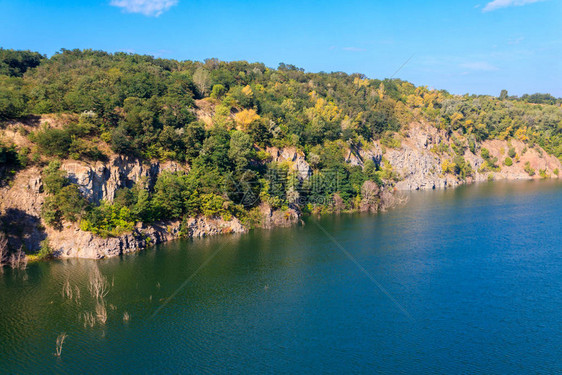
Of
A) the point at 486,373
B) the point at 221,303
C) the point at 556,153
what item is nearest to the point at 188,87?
the point at 221,303

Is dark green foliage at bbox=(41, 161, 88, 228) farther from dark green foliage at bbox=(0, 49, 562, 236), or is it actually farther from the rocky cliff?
the rocky cliff

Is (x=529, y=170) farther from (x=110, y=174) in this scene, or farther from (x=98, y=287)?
(x=98, y=287)

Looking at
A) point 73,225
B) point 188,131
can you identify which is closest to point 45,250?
point 73,225

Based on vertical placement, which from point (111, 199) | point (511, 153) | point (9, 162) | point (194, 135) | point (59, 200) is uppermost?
point (194, 135)

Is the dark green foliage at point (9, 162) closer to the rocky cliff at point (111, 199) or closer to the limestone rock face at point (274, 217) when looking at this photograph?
the rocky cliff at point (111, 199)

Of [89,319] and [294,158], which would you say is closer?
[89,319]

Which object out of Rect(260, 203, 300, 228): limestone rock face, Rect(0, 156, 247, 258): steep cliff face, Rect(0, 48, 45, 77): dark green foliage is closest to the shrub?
Rect(260, 203, 300, 228): limestone rock face

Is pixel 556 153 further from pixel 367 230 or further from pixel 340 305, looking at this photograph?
pixel 340 305

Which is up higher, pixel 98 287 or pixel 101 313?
pixel 98 287
